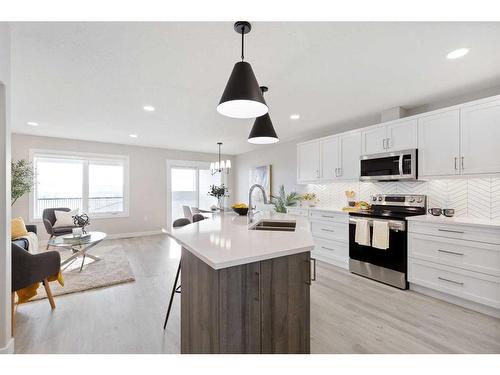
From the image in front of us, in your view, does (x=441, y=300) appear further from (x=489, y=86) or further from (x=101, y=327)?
(x=101, y=327)

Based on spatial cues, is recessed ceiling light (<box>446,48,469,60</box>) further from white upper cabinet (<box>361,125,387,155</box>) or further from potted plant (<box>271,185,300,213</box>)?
potted plant (<box>271,185,300,213</box>)

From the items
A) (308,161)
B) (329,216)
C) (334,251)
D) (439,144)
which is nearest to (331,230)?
(329,216)

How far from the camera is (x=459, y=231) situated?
2.51 metres

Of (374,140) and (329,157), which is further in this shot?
(329,157)

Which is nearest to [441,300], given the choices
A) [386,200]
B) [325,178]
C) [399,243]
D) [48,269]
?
[399,243]

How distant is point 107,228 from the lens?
593cm

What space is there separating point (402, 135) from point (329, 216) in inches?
62.3

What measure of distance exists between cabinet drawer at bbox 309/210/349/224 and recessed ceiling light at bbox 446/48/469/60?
2236 mm

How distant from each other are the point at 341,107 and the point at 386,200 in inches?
62.2

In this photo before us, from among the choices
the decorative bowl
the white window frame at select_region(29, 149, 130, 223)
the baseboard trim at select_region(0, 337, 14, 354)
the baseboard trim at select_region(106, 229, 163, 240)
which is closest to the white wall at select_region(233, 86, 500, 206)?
the decorative bowl

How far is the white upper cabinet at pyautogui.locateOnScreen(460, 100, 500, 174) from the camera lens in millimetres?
2438

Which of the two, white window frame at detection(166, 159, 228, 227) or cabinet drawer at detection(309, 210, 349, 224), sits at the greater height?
white window frame at detection(166, 159, 228, 227)

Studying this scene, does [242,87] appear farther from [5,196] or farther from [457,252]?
[457,252]
